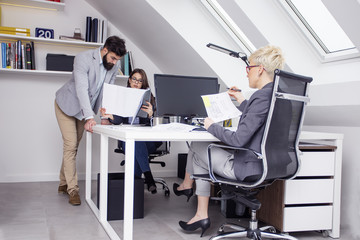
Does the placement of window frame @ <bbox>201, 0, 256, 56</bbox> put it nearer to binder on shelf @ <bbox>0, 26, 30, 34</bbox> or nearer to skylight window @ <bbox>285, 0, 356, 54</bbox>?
skylight window @ <bbox>285, 0, 356, 54</bbox>

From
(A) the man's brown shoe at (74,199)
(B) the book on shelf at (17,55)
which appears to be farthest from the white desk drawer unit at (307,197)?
(B) the book on shelf at (17,55)

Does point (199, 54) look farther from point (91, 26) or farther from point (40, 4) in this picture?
point (40, 4)

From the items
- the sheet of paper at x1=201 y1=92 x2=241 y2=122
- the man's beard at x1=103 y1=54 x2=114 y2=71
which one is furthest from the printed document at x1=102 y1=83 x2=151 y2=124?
the sheet of paper at x1=201 y1=92 x2=241 y2=122

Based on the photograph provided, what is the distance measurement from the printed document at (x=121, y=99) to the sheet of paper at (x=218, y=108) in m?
0.62

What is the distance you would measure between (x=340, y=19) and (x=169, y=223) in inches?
72.0

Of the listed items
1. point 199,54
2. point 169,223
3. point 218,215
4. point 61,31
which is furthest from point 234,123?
point 61,31

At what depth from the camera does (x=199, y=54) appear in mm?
3484

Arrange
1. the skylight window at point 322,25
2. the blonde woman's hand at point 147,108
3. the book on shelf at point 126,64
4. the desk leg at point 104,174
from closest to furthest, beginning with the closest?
1. the desk leg at point 104,174
2. the skylight window at point 322,25
3. the blonde woman's hand at point 147,108
4. the book on shelf at point 126,64

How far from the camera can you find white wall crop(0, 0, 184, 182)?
405cm

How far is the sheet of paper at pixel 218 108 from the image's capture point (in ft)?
7.45

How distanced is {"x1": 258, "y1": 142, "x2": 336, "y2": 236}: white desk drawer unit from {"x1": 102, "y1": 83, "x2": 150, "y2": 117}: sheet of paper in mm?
1136

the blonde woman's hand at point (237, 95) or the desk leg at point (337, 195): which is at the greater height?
the blonde woman's hand at point (237, 95)

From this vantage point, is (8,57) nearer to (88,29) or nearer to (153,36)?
(88,29)

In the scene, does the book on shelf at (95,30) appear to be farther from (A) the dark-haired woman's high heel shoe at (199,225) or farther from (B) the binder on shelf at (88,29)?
(A) the dark-haired woman's high heel shoe at (199,225)
